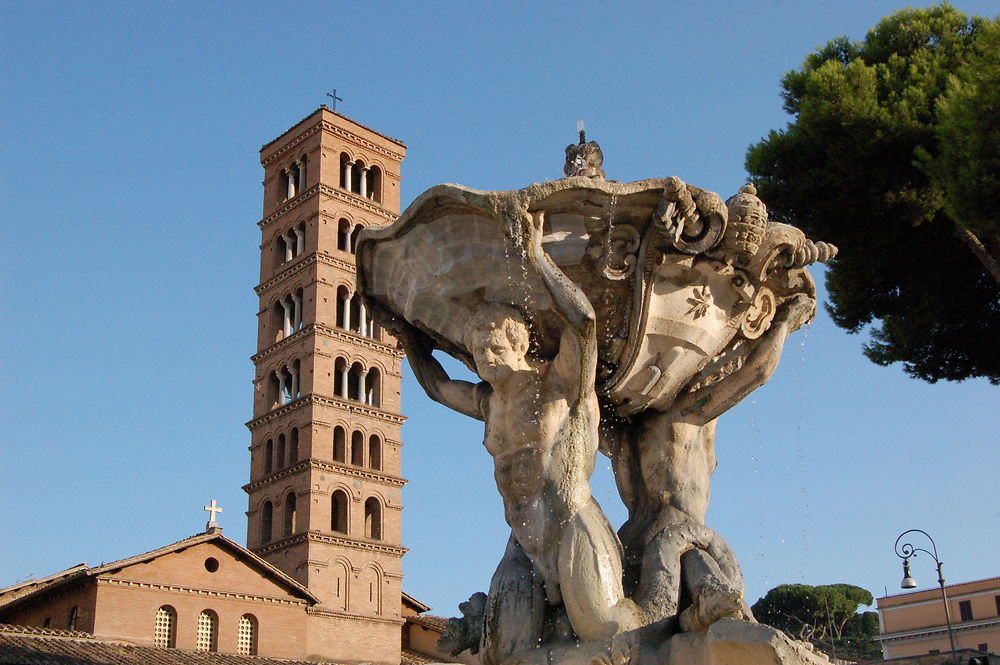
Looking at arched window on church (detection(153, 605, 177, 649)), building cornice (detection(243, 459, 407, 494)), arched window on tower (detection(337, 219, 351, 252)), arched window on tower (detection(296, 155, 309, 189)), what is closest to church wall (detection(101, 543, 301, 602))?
arched window on church (detection(153, 605, 177, 649))

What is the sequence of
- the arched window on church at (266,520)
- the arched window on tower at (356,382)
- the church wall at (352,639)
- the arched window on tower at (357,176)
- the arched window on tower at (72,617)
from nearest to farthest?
the arched window on tower at (72,617) < the church wall at (352,639) < the arched window on church at (266,520) < the arched window on tower at (356,382) < the arched window on tower at (357,176)

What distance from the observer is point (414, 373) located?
621 cm

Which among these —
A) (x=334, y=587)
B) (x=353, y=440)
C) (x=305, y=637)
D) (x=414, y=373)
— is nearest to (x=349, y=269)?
(x=353, y=440)

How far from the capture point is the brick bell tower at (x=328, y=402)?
42375mm

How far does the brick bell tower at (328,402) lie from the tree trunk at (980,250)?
29242mm

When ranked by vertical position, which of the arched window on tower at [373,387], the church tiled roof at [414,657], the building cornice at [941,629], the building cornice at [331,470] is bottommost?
the church tiled roof at [414,657]

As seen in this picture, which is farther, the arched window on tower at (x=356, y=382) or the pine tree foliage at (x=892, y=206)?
the arched window on tower at (x=356, y=382)

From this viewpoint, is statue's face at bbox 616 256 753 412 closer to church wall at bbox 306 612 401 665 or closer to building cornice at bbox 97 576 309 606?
building cornice at bbox 97 576 309 606

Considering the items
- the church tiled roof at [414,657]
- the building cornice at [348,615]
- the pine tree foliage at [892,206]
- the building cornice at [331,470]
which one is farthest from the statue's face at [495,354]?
the building cornice at [331,470]

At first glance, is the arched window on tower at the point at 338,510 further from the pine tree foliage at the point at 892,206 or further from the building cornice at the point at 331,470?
the pine tree foliage at the point at 892,206

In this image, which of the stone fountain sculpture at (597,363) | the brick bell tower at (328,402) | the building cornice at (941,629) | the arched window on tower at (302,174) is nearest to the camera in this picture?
the stone fountain sculpture at (597,363)

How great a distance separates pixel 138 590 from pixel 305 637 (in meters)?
5.83

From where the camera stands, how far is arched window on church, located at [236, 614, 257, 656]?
35344 millimetres

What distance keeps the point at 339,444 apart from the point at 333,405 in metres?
1.59
